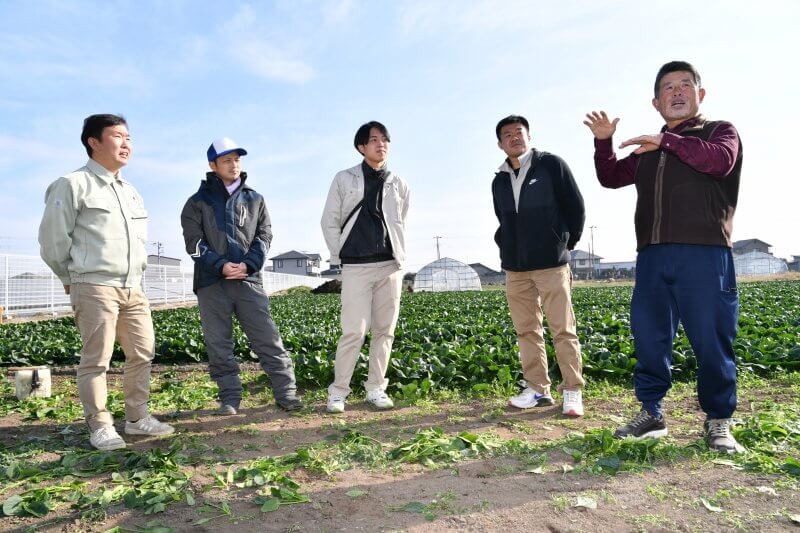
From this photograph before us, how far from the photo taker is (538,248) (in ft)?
14.2

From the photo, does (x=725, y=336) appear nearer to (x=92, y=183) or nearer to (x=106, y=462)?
(x=106, y=462)

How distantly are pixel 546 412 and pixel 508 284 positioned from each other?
113cm

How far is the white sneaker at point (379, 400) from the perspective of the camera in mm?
4617

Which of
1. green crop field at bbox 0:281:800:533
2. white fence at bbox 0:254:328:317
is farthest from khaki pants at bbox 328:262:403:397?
white fence at bbox 0:254:328:317

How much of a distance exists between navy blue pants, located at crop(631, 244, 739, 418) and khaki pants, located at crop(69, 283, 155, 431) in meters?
3.56

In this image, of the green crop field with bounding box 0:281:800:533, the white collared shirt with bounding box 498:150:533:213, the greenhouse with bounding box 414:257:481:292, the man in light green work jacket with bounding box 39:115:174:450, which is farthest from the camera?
the greenhouse with bounding box 414:257:481:292

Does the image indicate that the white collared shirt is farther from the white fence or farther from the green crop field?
the white fence

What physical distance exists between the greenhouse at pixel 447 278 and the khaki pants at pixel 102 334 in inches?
1708

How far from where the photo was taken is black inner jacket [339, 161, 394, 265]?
4.55 meters

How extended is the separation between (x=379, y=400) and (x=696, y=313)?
2.63 meters

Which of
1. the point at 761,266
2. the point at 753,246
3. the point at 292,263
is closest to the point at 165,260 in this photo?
the point at 292,263

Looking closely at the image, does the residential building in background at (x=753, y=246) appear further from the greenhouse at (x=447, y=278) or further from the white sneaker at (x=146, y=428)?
the white sneaker at (x=146, y=428)

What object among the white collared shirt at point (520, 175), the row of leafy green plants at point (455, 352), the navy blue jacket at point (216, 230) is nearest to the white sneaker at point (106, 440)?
the navy blue jacket at point (216, 230)

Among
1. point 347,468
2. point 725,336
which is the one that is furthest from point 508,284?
point 347,468
